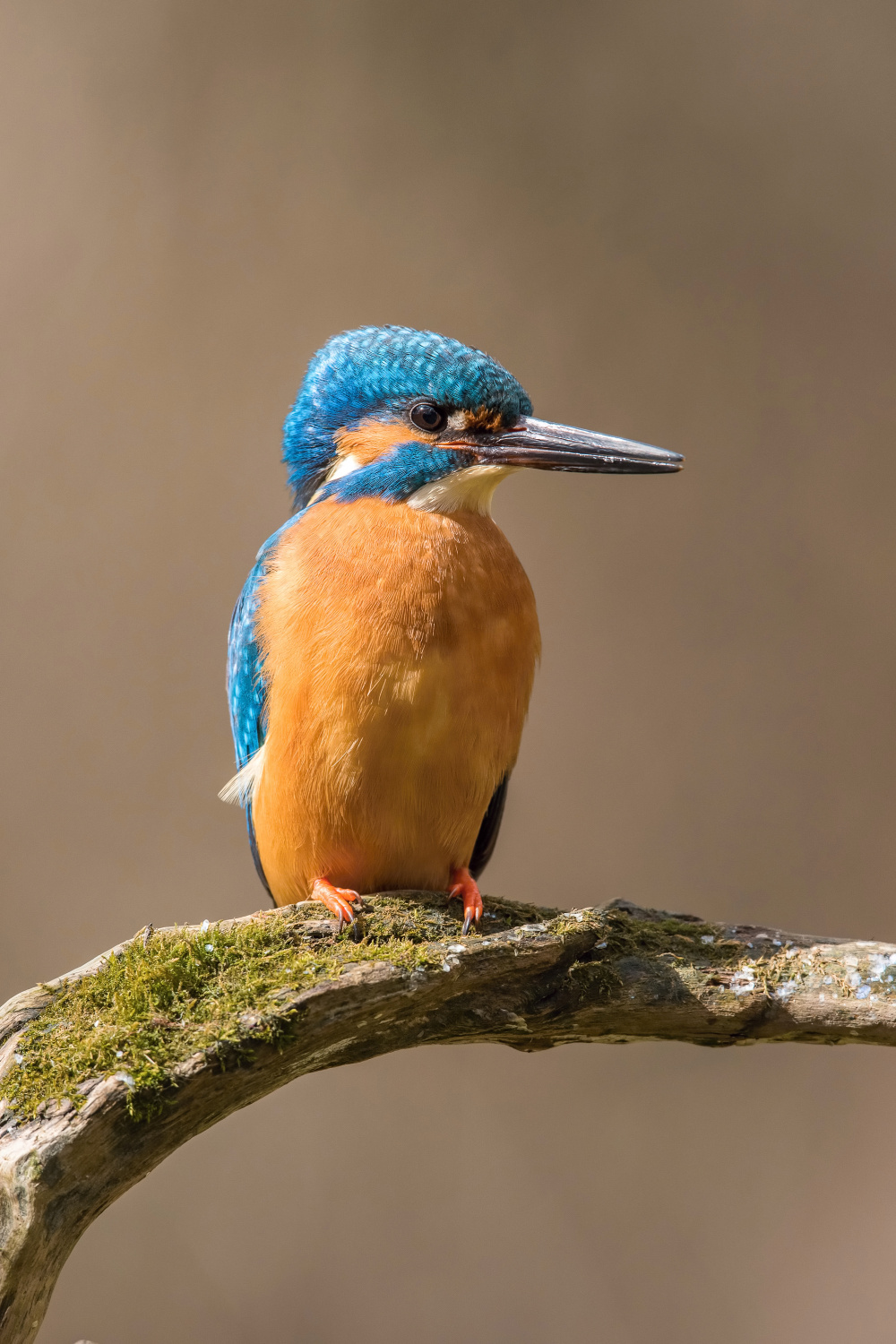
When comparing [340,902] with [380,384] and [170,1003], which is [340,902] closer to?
[170,1003]

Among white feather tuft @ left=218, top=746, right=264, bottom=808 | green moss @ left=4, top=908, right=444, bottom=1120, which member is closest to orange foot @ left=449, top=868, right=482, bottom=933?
green moss @ left=4, top=908, right=444, bottom=1120

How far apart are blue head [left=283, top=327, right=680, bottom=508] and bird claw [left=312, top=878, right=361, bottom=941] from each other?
60 cm

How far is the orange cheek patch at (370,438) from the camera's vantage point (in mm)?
1725

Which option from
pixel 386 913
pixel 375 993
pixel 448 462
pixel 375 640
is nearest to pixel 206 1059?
pixel 375 993

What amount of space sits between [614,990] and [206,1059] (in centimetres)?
60

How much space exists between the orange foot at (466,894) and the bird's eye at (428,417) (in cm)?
69

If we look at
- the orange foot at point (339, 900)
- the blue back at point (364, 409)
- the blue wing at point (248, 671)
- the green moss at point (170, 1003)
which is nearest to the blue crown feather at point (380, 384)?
the blue back at point (364, 409)

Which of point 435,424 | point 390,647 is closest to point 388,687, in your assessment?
point 390,647

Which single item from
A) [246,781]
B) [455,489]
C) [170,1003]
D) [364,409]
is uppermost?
[364,409]

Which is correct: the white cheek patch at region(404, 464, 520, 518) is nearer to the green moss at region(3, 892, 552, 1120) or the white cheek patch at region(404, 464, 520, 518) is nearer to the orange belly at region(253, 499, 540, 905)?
the orange belly at region(253, 499, 540, 905)

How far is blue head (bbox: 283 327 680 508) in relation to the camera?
1686 millimetres

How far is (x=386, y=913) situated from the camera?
1.57 metres

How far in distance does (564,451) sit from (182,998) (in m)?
0.95

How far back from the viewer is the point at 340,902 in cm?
156
